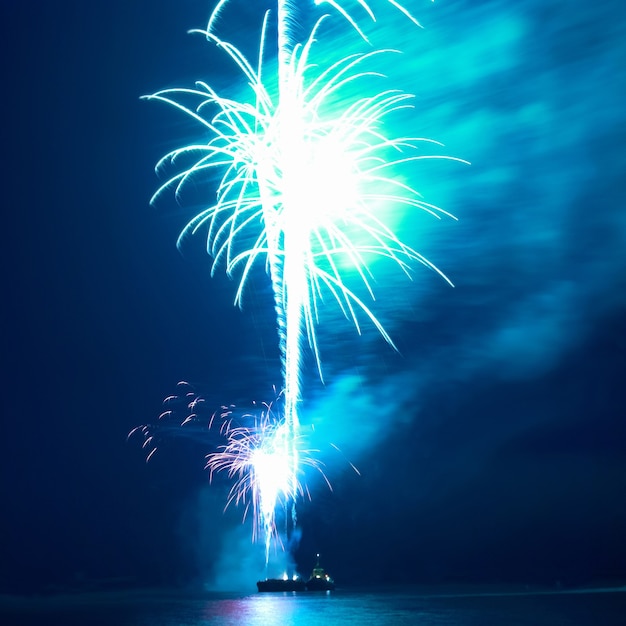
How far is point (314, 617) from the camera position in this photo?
63.0 m

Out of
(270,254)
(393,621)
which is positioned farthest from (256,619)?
(270,254)

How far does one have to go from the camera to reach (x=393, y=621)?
179 feet

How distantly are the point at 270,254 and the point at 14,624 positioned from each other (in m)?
46.2

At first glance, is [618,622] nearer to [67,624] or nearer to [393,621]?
[393,621]

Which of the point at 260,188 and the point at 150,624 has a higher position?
the point at 260,188

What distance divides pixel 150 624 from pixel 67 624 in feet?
24.0

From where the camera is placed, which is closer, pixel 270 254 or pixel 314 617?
pixel 270 254

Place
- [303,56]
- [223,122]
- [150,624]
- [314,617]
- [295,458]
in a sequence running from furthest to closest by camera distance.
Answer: [314,617], [150,624], [295,458], [223,122], [303,56]

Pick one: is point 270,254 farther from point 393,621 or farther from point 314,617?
point 314,617

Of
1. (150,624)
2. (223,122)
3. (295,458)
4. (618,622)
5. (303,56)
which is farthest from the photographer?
(150,624)

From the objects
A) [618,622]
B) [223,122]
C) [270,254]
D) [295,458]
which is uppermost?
[223,122]

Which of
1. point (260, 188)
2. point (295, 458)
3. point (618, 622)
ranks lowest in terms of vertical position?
point (618, 622)

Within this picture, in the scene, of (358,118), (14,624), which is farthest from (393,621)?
(358,118)

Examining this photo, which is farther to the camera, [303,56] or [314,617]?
[314,617]
